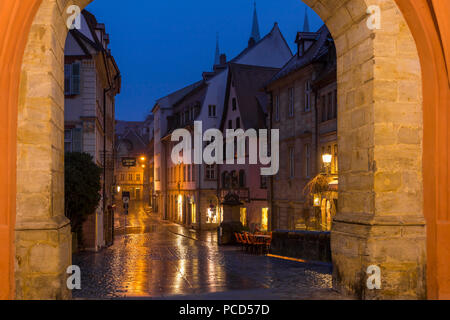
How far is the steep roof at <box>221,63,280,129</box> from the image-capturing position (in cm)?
3506

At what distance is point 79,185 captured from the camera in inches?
749

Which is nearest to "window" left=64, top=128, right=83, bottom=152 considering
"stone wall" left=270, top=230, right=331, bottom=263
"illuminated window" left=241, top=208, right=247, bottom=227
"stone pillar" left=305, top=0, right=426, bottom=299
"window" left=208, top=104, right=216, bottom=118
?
"stone wall" left=270, top=230, right=331, bottom=263

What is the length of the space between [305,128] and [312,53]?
3863 millimetres

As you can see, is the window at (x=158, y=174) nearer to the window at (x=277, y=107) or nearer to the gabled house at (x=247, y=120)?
the gabled house at (x=247, y=120)

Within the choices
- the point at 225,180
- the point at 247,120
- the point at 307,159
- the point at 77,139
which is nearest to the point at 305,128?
the point at 307,159

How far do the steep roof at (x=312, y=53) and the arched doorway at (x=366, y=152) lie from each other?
692 inches

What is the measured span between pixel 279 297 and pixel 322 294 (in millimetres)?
625

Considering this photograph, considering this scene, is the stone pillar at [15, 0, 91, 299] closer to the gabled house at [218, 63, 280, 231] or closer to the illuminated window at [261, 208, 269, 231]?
the illuminated window at [261, 208, 269, 231]

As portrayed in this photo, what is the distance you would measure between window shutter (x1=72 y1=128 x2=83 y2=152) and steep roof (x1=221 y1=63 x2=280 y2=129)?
14478 millimetres

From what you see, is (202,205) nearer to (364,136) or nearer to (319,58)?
(319,58)

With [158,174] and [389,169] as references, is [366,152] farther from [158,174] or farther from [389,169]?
[158,174]

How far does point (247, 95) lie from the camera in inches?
1423
